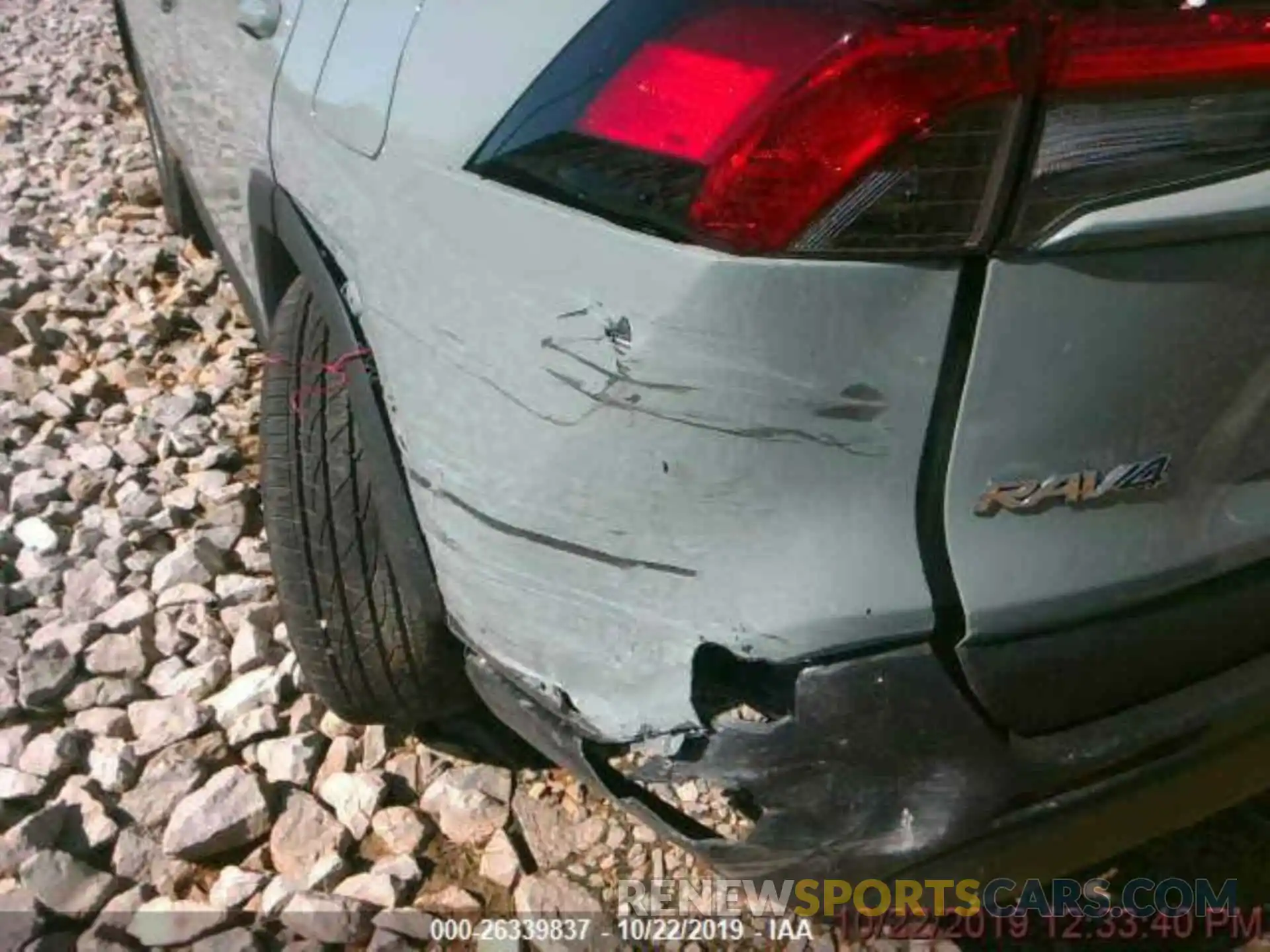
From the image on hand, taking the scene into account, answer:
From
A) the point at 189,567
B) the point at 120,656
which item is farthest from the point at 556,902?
the point at 189,567

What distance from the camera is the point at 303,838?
7.71ft

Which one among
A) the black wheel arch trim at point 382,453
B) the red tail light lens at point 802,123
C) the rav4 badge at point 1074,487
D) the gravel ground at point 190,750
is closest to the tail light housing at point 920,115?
the red tail light lens at point 802,123

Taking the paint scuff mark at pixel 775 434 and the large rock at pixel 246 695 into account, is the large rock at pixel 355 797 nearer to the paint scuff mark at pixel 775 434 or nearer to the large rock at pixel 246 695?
the large rock at pixel 246 695

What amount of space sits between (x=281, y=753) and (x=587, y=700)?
97 centimetres

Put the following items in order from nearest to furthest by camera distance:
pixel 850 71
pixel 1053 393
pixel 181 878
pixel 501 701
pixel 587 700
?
pixel 850 71, pixel 1053 393, pixel 587 700, pixel 501 701, pixel 181 878

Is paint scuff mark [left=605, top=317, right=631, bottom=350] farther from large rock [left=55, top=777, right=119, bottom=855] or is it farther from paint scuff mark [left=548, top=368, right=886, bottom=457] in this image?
large rock [left=55, top=777, right=119, bottom=855]

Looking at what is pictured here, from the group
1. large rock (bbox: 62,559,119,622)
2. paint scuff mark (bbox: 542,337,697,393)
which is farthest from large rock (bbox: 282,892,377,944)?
paint scuff mark (bbox: 542,337,697,393)

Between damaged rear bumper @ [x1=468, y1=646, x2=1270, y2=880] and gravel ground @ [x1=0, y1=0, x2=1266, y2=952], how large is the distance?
55 centimetres

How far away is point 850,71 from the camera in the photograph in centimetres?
130

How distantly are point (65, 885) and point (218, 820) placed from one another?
257mm

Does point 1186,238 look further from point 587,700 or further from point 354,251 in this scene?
point 354,251

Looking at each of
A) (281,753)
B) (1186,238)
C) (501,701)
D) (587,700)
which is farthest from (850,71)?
(281,753)

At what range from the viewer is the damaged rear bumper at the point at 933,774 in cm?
150

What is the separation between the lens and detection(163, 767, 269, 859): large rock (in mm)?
2320
